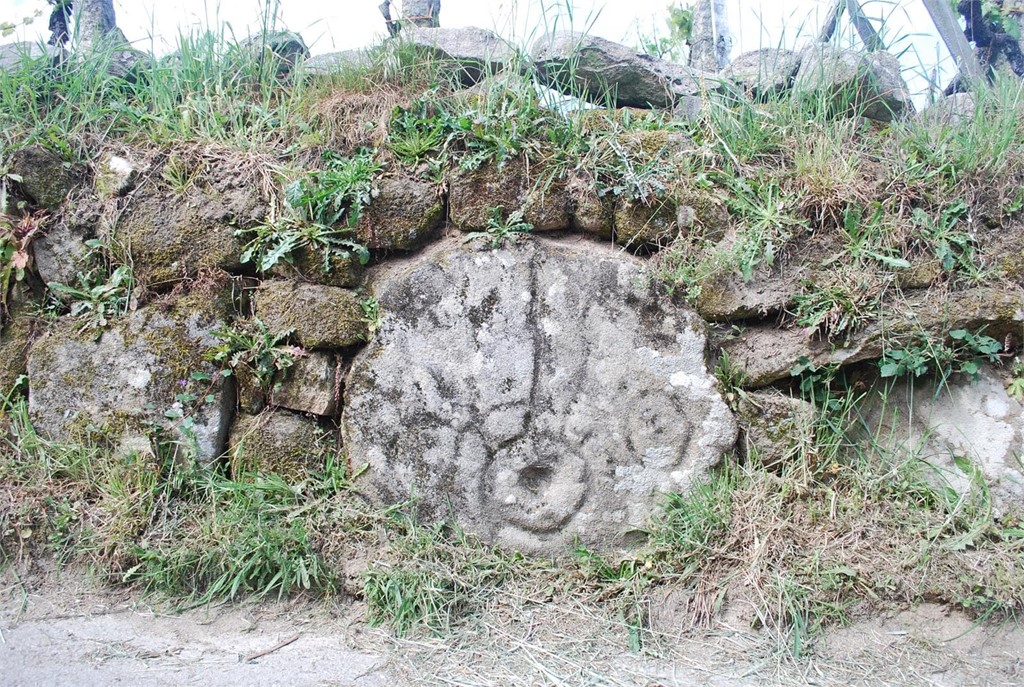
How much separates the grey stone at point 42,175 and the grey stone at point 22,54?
1.57ft

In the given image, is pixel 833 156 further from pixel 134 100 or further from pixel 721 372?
pixel 134 100

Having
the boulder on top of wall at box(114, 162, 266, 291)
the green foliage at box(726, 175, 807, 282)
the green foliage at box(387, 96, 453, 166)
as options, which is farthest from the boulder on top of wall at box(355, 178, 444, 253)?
the green foliage at box(726, 175, 807, 282)

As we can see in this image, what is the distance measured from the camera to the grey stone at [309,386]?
288cm

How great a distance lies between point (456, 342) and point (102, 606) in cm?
151

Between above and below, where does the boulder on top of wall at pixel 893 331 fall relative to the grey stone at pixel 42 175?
below

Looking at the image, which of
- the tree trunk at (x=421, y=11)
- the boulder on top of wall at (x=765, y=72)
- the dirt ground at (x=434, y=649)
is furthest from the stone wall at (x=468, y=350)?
the tree trunk at (x=421, y=11)

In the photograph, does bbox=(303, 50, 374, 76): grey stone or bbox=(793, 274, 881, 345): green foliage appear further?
bbox=(303, 50, 374, 76): grey stone

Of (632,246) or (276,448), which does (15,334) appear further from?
(632,246)

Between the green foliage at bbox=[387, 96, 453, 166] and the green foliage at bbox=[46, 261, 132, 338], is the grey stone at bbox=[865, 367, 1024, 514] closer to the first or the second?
the green foliage at bbox=[387, 96, 453, 166]

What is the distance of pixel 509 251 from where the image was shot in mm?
2932

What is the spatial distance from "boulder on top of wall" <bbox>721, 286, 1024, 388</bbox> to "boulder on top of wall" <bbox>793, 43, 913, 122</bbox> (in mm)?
899

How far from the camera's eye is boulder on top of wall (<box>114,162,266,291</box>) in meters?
2.96

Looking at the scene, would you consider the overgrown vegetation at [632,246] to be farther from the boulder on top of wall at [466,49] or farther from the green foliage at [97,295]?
the boulder on top of wall at [466,49]

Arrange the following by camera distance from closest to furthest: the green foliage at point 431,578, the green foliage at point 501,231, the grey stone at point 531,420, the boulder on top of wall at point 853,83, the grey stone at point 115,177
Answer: the green foliage at point 431,578 < the grey stone at point 531,420 < the green foliage at point 501,231 < the grey stone at point 115,177 < the boulder on top of wall at point 853,83
